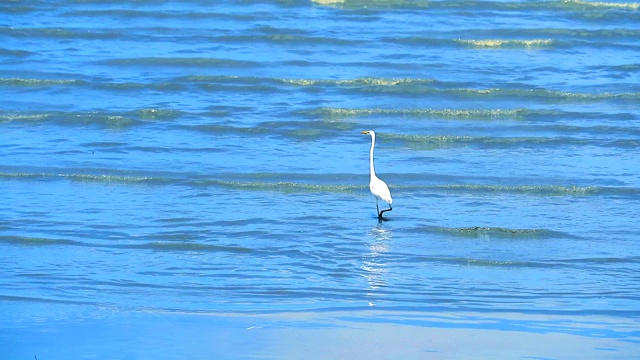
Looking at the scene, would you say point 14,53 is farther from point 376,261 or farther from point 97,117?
point 376,261

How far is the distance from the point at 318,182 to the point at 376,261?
275 centimetres

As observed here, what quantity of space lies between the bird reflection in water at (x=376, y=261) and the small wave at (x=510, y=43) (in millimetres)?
9816

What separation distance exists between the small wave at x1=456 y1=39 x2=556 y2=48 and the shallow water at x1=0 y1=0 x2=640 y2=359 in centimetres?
5

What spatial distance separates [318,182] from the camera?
12.5m

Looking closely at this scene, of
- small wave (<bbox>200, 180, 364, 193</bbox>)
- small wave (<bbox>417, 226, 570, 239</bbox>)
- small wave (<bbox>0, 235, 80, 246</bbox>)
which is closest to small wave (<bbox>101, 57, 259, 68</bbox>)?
small wave (<bbox>200, 180, 364, 193</bbox>)

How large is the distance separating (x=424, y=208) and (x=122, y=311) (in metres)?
3.91

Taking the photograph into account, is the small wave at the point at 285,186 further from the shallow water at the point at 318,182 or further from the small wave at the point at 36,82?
the small wave at the point at 36,82

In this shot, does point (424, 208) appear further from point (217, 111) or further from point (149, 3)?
point (149, 3)

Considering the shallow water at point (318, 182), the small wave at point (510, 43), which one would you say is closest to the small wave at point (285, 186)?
the shallow water at point (318, 182)

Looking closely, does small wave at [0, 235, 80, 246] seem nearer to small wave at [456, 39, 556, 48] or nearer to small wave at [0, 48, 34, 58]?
small wave at [0, 48, 34, 58]

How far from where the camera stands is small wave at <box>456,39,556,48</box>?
796 inches

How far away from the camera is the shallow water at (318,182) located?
27.1 feet

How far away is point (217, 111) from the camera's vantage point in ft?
52.0

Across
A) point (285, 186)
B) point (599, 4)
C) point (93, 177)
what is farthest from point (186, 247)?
point (599, 4)
